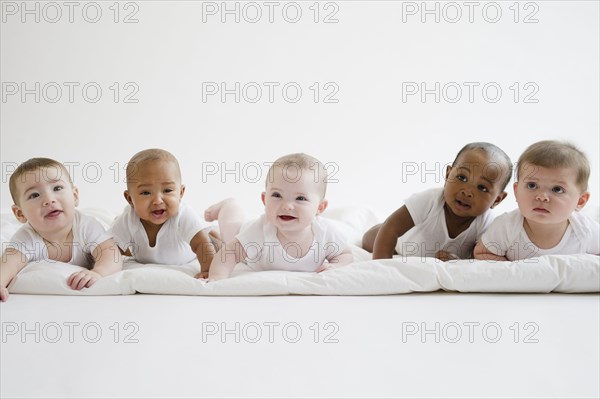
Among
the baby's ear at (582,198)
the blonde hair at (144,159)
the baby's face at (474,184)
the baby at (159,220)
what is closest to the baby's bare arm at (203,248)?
the baby at (159,220)

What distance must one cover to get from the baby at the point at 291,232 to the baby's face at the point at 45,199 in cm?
48

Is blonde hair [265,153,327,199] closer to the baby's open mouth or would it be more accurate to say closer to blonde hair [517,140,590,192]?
the baby's open mouth

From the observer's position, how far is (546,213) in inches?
85.2

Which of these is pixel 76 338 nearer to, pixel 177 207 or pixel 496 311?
pixel 177 207

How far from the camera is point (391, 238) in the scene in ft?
7.91

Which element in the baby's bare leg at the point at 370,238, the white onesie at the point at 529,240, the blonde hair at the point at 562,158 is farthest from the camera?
the baby's bare leg at the point at 370,238

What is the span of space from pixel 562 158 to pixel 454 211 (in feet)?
1.27

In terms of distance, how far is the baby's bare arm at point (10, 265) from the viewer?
1997mm

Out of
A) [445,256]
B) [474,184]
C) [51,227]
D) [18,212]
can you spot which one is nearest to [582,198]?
A: [474,184]

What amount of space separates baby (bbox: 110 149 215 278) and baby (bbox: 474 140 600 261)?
0.87m

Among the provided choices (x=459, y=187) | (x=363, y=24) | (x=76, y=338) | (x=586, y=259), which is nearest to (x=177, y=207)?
(x=76, y=338)

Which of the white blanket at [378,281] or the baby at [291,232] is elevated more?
the baby at [291,232]

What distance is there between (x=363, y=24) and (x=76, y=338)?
3.27 metres

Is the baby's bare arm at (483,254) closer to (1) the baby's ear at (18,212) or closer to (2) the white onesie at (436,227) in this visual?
(2) the white onesie at (436,227)
